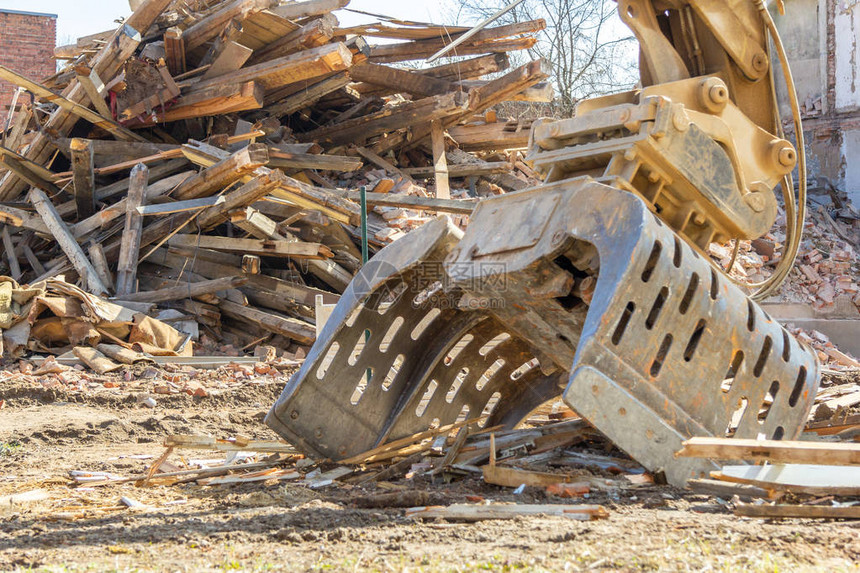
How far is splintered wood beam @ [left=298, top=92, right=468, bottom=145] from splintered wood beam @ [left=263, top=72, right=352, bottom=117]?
0.68m

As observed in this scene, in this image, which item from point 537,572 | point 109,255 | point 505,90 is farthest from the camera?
point 505,90

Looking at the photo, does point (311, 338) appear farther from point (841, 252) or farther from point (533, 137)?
point (841, 252)

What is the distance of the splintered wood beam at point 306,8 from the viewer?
13.0m

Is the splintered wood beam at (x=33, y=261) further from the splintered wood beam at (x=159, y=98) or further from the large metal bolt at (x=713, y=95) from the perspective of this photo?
the large metal bolt at (x=713, y=95)

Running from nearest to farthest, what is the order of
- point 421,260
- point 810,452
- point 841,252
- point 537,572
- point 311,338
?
point 537,572, point 810,452, point 421,260, point 311,338, point 841,252

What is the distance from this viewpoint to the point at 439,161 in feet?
48.3

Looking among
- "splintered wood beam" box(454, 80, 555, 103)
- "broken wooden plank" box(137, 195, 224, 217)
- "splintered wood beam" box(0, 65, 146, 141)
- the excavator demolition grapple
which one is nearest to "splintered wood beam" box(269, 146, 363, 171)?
"broken wooden plank" box(137, 195, 224, 217)

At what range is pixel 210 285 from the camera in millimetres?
11148

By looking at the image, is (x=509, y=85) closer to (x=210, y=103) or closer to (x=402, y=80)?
(x=402, y=80)

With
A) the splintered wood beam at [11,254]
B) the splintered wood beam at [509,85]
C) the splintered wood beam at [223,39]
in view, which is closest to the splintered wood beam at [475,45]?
the splintered wood beam at [509,85]

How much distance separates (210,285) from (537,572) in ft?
30.2

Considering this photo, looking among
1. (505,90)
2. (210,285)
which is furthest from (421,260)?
(505,90)

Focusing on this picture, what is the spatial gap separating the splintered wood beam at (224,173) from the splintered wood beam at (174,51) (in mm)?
2731

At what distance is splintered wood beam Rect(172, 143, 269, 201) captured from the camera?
1034 cm
